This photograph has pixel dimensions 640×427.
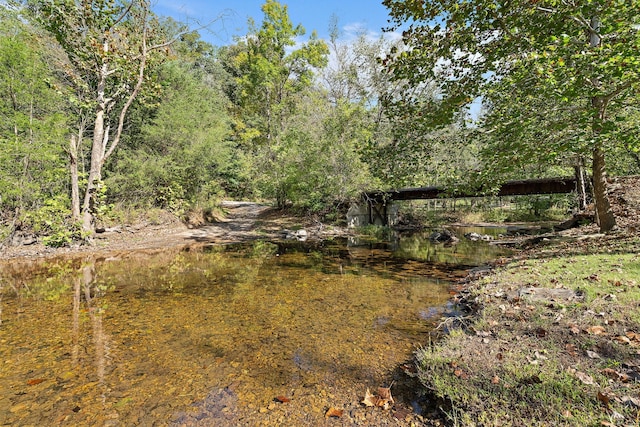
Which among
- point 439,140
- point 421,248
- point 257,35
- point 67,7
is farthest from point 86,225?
point 257,35

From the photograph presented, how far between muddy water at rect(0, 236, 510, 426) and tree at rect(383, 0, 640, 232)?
4.81 meters

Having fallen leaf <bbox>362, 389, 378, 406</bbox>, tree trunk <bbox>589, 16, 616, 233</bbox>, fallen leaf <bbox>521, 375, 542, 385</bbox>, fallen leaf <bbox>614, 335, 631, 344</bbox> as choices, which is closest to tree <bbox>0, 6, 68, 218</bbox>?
fallen leaf <bbox>362, 389, 378, 406</bbox>

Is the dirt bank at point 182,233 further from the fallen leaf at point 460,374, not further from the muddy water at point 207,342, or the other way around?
the fallen leaf at point 460,374

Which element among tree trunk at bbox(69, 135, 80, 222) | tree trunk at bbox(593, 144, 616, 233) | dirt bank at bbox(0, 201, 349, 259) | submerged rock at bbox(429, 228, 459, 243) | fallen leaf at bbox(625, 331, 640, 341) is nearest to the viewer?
fallen leaf at bbox(625, 331, 640, 341)

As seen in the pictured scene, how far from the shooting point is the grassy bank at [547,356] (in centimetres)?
260

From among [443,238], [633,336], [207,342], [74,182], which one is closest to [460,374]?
[633,336]

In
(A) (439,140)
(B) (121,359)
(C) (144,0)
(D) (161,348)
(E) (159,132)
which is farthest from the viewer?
(E) (159,132)

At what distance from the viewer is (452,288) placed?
24.6 feet

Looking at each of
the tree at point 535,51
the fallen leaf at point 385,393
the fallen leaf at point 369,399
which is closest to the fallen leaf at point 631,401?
the fallen leaf at point 385,393

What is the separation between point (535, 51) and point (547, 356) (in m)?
6.36

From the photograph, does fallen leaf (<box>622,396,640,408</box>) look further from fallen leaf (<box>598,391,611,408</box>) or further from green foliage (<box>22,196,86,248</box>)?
green foliage (<box>22,196,86,248</box>)

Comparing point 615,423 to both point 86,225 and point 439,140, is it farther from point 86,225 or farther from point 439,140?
point 86,225

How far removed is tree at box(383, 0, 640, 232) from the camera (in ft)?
18.1

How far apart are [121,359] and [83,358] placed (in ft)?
1.74
